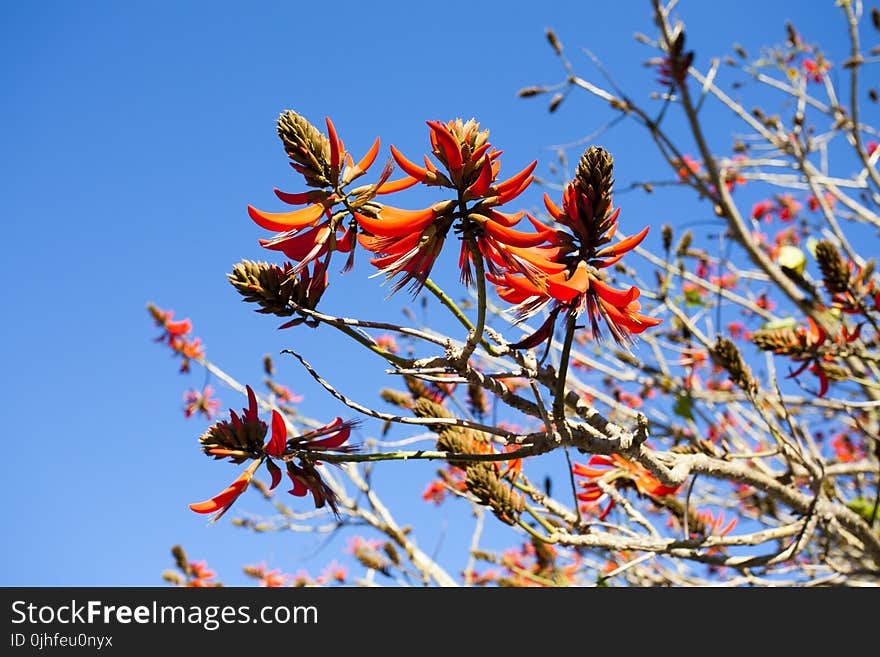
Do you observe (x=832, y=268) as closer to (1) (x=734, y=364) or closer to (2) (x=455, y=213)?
(1) (x=734, y=364)

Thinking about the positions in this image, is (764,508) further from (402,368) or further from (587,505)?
(402,368)

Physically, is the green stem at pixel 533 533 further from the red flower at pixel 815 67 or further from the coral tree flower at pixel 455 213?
the red flower at pixel 815 67

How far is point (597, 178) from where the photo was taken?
770 millimetres

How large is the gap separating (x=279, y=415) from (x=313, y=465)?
101 mm

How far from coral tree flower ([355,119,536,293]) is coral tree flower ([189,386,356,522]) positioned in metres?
0.25

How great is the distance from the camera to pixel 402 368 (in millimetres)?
813

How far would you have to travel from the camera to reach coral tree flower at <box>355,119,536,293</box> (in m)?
0.69

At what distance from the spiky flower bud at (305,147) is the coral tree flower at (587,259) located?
0.74ft

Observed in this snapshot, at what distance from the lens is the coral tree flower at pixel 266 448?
80 centimetres

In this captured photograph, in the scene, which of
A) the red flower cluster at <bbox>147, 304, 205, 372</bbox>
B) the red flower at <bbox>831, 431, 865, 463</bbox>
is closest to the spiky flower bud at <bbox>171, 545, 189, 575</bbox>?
the red flower cluster at <bbox>147, 304, 205, 372</bbox>

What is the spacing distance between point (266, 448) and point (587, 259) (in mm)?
446

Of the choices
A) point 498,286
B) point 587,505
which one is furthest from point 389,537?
point 498,286

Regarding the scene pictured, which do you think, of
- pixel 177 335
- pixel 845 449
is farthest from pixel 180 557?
pixel 845 449

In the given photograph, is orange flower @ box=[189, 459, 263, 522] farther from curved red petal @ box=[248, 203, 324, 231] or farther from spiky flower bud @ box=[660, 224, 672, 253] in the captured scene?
spiky flower bud @ box=[660, 224, 672, 253]
